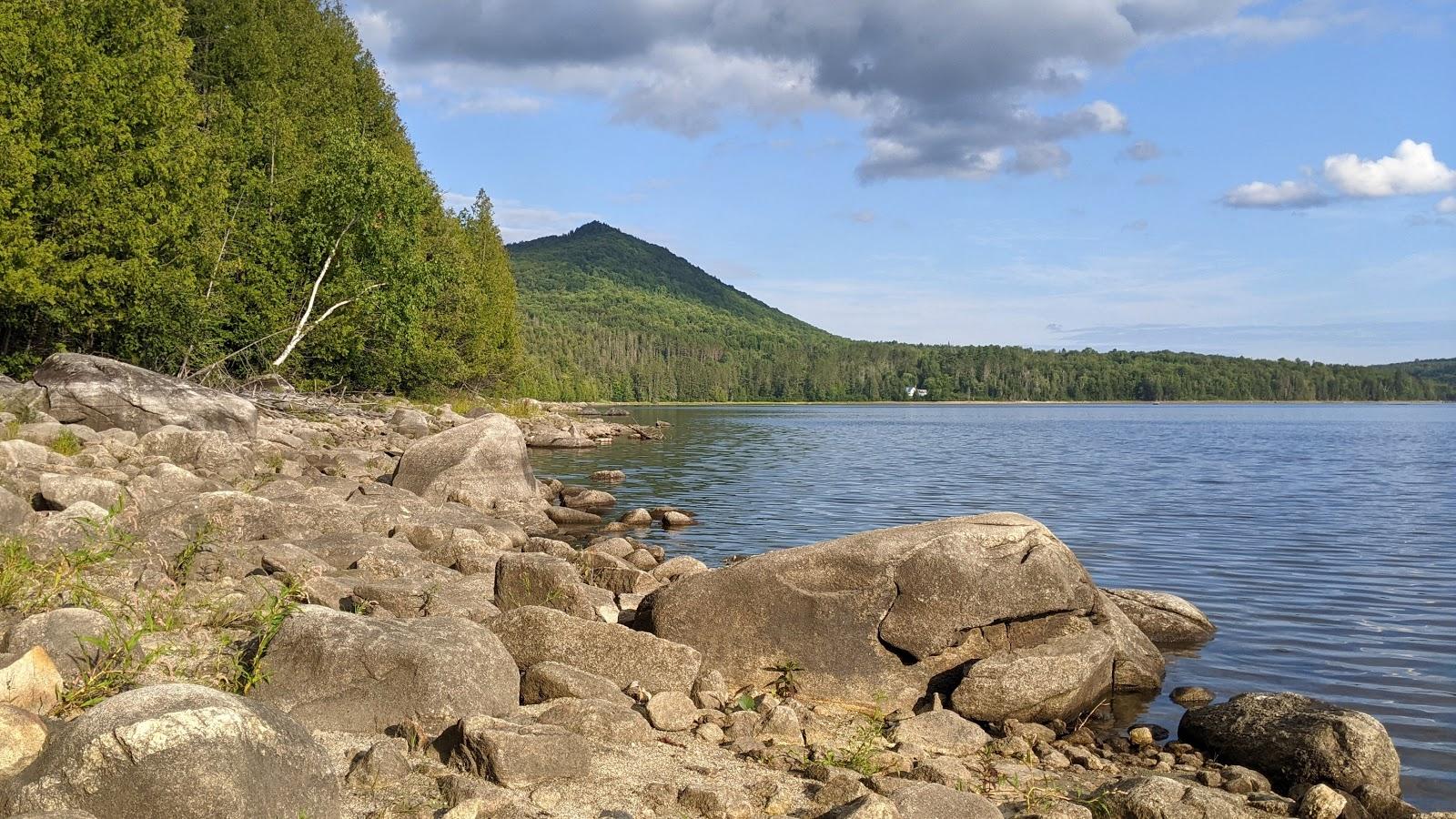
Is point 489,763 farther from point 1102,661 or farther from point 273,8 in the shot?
point 273,8

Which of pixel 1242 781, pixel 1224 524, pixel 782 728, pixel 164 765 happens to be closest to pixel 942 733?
pixel 782 728

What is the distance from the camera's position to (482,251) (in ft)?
223

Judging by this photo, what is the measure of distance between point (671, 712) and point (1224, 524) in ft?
69.0

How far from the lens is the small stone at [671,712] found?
7.95 m

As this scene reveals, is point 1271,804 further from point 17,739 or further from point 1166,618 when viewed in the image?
point 17,739

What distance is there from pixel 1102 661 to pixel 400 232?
1255 inches

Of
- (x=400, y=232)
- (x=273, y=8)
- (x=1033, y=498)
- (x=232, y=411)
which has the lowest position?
(x=1033, y=498)

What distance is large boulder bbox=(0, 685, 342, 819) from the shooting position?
4.79 meters

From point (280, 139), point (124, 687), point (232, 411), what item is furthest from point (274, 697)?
point (280, 139)

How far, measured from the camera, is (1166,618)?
13039 mm

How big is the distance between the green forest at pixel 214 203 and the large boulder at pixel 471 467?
37.7ft

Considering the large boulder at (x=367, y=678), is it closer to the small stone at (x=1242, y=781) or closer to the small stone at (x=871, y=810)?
the small stone at (x=871, y=810)

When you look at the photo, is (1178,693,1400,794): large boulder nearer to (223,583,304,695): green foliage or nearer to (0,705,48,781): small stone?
(223,583,304,695): green foliage

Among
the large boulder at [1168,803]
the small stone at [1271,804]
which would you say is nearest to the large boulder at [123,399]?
the large boulder at [1168,803]
